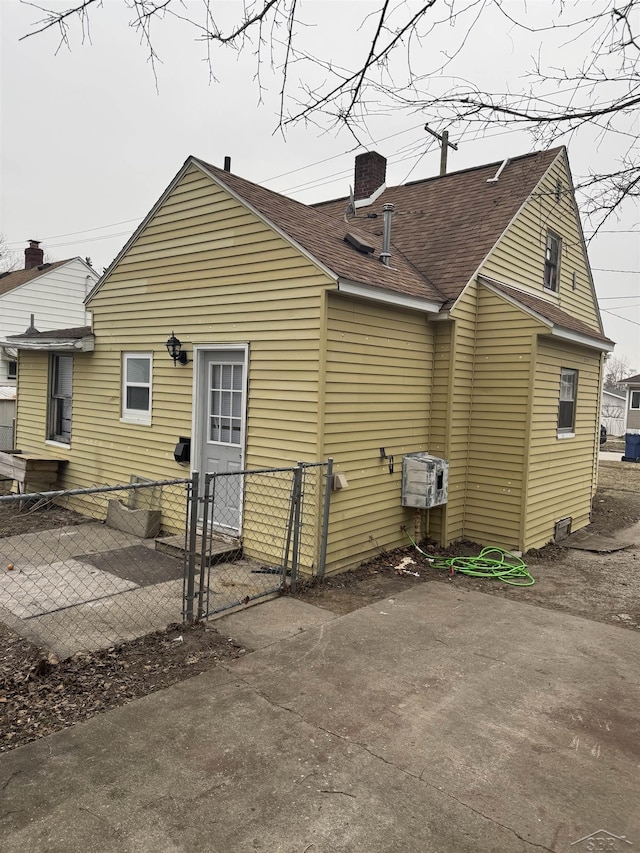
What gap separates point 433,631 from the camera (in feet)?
16.7

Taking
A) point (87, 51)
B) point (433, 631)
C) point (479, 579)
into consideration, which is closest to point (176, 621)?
point (433, 631)

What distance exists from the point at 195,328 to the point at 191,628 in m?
4.13

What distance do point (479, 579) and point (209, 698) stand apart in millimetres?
4060

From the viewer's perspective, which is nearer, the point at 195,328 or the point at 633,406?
the point at 195,328

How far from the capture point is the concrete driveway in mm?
2619

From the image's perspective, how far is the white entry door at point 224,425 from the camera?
719cm

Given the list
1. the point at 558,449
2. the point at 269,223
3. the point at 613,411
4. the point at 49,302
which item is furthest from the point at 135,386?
the point at 613,411

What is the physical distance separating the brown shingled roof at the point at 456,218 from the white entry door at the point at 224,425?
3147 mm

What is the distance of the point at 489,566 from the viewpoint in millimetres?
7270

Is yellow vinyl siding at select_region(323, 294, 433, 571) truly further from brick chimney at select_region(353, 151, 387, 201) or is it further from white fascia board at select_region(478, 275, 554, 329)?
brick chimney at select_region(353, 151, 387, 201)

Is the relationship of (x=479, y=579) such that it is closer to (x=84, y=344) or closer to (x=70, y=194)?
(x=84, y=344)

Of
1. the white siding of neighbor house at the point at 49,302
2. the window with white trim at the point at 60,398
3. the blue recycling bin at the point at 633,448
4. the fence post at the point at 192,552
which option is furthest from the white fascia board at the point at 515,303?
the blue recycling bin at the point at 633,448

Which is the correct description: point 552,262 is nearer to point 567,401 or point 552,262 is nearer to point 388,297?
point 567,401

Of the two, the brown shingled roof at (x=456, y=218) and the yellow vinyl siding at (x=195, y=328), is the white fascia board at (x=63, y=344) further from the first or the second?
the brown shingled roof at (x=456, y=218)
